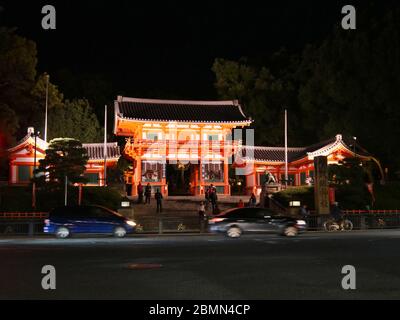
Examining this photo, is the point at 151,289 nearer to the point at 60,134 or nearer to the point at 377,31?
the point at 377,31

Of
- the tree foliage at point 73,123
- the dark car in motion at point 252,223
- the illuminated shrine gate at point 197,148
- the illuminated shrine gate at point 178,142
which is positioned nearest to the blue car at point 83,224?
the dark car in motion at point 252,223

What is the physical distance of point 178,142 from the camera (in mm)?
49469

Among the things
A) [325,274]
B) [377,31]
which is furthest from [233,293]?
[377,31]

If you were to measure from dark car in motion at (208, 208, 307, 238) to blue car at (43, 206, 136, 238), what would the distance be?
4.06m

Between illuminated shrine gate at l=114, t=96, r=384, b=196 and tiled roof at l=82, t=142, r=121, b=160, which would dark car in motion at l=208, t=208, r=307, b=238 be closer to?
illuminated shrine gate at l=114, t=96, r=384, b=196

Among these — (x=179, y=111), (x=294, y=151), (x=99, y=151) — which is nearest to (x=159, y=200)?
(x=99, y=151)

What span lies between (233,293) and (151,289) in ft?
4.76

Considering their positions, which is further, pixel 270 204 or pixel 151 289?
pixel 270 204

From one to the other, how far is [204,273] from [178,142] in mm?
38277

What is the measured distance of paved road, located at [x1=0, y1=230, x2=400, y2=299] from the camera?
9117 millimetres

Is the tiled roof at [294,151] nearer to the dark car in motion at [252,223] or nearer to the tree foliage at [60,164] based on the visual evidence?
the tree foliage at [60,164]

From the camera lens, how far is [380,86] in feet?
147

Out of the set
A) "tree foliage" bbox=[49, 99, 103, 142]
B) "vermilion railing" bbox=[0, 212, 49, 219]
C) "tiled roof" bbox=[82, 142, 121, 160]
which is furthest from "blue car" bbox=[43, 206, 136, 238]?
"tree foliage" bbox=[49, 99, 103, 142]

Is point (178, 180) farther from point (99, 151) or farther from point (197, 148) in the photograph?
point (99, 151)
